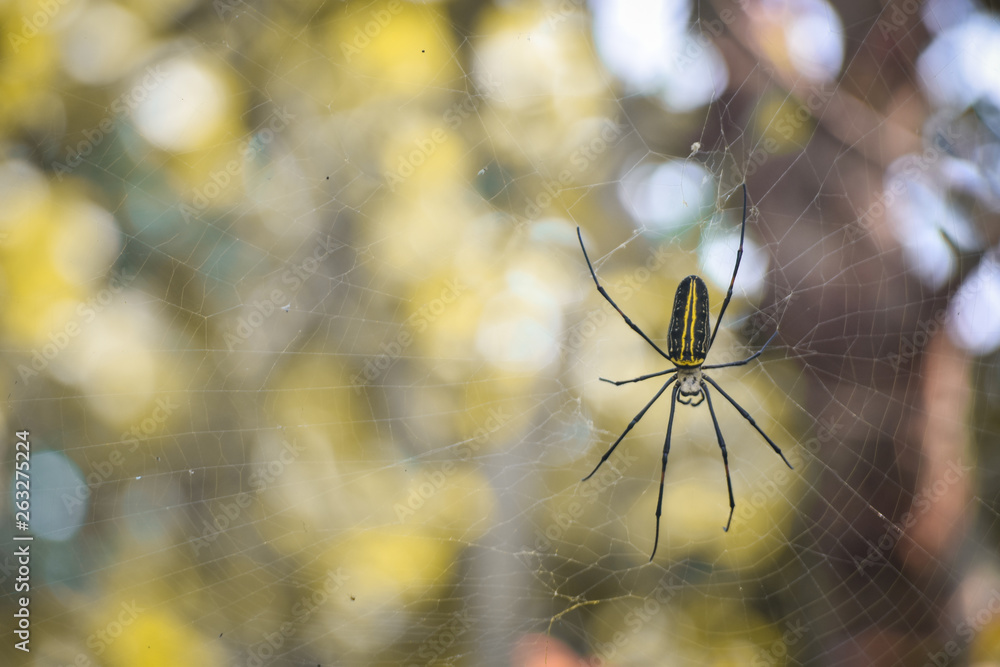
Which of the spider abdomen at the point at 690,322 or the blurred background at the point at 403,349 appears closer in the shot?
the spider abdomen at the point at 690,322

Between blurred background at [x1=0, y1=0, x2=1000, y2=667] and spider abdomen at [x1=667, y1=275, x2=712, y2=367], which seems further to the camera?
blurred background at [x1=0, y1=0, x2=1000, y2=667]

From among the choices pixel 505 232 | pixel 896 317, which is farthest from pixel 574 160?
pixel 896 317

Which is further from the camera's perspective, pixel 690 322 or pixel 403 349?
pixel 403 349

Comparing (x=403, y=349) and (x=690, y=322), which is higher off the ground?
(x=403, y=349)
